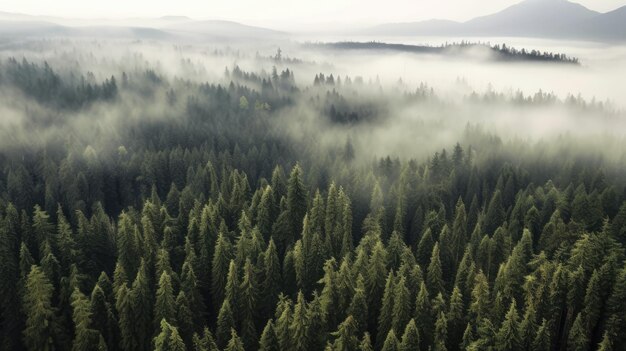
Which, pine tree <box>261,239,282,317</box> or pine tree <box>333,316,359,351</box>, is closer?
pine tree <box>333,316,359,351</box>

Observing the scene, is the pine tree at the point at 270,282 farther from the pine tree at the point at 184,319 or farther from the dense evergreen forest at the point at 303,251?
the pine tree at the point at 184,319

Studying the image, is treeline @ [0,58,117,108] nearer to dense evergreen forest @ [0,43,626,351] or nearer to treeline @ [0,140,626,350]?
dense evergreen forest @ [0,43,626,351]

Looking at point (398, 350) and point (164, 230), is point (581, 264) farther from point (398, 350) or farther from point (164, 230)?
point (164, 230)

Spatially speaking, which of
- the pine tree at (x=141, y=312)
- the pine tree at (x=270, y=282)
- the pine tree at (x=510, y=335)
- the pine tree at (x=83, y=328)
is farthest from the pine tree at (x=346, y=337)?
the pine tree at (x=83, y=328)

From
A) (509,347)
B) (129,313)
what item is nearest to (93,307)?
(129,313)

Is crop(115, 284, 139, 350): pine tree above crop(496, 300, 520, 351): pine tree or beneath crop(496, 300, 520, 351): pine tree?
beneath

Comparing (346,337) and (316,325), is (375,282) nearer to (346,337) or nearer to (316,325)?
(316,325)

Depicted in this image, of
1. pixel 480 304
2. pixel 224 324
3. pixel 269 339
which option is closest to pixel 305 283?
pixel 224 324

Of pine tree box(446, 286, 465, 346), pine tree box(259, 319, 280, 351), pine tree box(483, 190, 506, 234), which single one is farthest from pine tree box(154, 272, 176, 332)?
pine tree box(483, 190, 506, 234)
